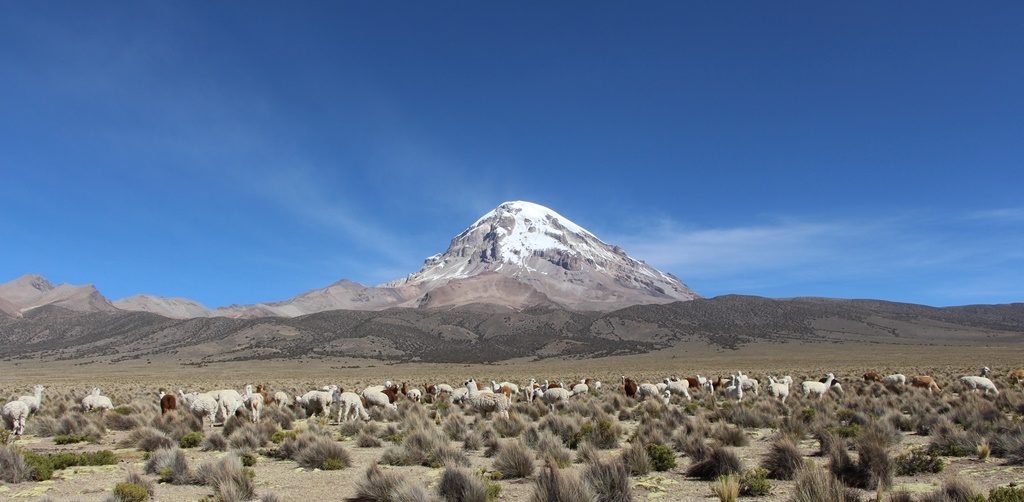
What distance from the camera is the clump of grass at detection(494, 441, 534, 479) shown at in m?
11.5

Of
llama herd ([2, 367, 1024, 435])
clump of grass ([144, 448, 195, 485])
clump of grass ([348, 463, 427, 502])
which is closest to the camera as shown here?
clump of grass ([348, 463, 427, 502])

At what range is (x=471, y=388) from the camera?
27484 mm

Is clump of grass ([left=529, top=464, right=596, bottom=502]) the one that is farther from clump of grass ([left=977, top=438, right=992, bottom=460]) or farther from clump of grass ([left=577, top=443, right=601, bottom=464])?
clump of grass ([left=977, top=438, right=992, bottom=460])

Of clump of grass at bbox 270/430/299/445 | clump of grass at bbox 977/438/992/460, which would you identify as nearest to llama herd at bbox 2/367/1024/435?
clump of grass at bbox 270/430/299/445

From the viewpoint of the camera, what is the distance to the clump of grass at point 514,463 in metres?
11.5

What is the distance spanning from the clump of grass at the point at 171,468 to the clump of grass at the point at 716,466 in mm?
8958

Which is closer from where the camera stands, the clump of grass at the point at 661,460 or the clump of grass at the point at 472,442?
the clump of grass at the point at 661,460

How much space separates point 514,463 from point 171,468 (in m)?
6.20

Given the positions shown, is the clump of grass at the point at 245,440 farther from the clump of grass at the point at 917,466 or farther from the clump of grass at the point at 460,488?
the clump of grass at the point at 917,466

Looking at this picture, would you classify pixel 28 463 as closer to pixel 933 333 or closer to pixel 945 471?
pixel 945 471

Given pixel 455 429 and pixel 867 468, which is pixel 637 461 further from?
pixel 455 429

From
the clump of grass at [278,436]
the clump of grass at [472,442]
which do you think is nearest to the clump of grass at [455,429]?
the clump of grass at [472,442]

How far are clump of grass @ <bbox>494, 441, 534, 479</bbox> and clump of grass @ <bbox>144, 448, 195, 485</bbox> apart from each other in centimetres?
550

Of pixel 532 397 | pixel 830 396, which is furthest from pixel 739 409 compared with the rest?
pixel 532 397
